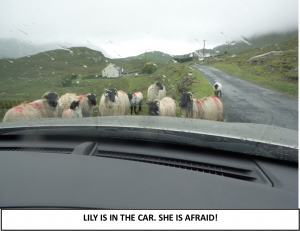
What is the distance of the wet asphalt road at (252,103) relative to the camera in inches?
124

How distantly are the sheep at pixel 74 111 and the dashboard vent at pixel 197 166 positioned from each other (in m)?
4.74

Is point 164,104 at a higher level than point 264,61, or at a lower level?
lower

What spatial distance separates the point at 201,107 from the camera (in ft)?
18.8

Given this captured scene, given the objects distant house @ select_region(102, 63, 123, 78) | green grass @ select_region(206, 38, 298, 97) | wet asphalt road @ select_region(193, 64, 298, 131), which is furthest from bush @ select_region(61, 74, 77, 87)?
green grass @ select_region(206, 38, 298, 97)

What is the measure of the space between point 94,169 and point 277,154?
1742mm

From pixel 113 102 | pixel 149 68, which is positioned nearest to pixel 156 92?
pixel 149 68

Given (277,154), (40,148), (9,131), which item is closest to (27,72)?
(9,131)

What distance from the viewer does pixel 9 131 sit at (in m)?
3.61

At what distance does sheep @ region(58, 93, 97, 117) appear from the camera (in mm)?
7469

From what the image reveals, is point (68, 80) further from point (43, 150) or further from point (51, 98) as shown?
point (43, 150)

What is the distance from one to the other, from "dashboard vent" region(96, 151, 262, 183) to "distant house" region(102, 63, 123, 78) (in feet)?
9.29

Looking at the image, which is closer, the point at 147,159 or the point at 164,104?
the point at 147,159

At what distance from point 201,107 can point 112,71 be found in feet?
6.86

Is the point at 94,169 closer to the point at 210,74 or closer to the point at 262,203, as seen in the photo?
the point at 262,203
